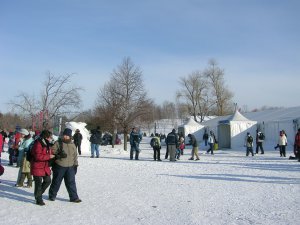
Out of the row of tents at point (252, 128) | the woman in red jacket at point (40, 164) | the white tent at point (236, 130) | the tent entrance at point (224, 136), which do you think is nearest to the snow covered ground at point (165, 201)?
the woman in red jacket at point (40, 164)

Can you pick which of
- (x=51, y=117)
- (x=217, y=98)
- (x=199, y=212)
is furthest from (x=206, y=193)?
(x=217, y=98)

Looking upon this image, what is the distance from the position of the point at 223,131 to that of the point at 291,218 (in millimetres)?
29157

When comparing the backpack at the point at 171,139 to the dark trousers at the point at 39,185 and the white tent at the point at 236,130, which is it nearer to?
the dark trousers at the point at 39,185

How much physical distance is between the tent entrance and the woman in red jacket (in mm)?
27533

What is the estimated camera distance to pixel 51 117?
96.0ft

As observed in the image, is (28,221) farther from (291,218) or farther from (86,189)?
(291,218)

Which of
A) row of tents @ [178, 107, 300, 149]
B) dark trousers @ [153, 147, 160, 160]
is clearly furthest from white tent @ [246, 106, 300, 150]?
dark trousers @ [153, 147, 160, 160]

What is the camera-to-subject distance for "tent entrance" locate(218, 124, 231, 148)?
114 ft

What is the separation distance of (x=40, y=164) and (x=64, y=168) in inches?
19.4

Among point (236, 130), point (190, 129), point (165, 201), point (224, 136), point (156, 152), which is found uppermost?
point (190, 129)

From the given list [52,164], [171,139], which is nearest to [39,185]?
[52,164]

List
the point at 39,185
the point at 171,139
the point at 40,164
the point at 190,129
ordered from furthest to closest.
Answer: the point at 190,129 → the point at 171,139 → the point at 40,164 → the point at 39,185

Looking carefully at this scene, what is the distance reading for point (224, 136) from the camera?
35344 mm

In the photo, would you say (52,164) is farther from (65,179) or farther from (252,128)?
(252,128)
